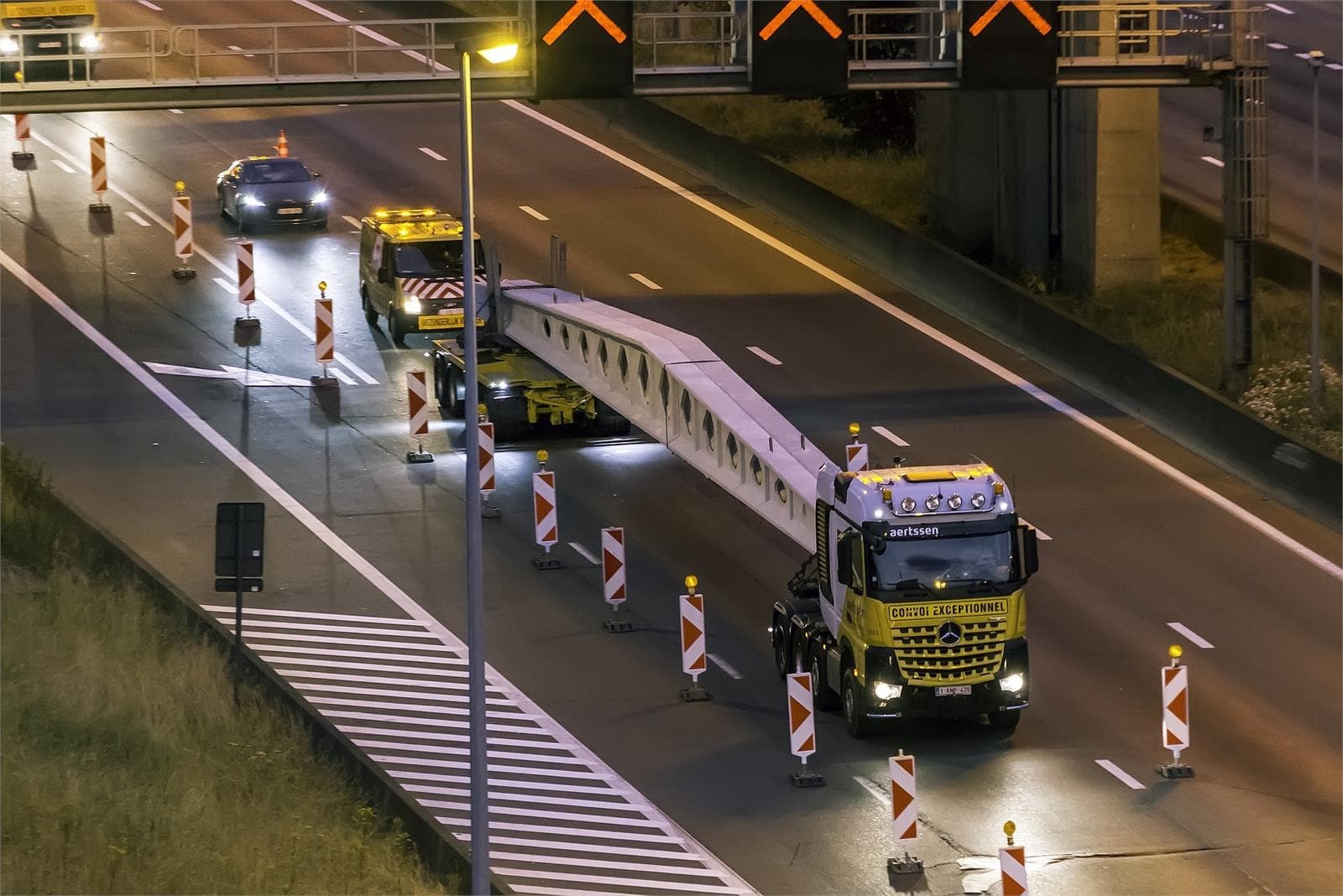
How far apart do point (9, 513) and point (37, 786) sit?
355 inches

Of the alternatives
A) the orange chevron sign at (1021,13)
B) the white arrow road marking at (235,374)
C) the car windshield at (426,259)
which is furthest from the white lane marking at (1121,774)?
the car windshield at (426,259)

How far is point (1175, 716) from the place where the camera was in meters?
21.5

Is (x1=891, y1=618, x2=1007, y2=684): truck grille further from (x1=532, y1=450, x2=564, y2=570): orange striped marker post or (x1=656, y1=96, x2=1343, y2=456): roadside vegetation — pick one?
(x1=656, y1=96, x2=1343, y2=456): roadside vegetation

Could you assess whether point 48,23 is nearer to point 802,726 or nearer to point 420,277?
point 420,277

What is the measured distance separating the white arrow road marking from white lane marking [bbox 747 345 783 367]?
760 cm

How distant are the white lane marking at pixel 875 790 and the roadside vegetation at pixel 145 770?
196 inches

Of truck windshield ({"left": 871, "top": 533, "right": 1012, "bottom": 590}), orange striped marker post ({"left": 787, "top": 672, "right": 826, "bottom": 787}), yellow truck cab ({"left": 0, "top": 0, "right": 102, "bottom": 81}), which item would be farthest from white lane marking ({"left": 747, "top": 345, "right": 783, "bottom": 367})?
yellow truck cab ({"left": 0, "top": 0, "right": 102, "bottom": 81})

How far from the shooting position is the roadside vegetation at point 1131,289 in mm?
34219

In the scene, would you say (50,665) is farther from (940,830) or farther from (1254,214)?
(1254,214)

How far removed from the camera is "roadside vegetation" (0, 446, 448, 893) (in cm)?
1769

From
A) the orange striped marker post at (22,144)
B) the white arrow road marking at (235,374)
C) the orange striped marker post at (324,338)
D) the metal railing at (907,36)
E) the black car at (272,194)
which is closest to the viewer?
the metal railing at (907,36)

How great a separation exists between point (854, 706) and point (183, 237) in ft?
73.4

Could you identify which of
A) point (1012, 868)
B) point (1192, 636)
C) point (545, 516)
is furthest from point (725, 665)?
point (1012, 868)

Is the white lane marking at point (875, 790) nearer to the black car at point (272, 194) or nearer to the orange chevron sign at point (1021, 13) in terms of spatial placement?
the orange chevron sign at point (1021, 13)
